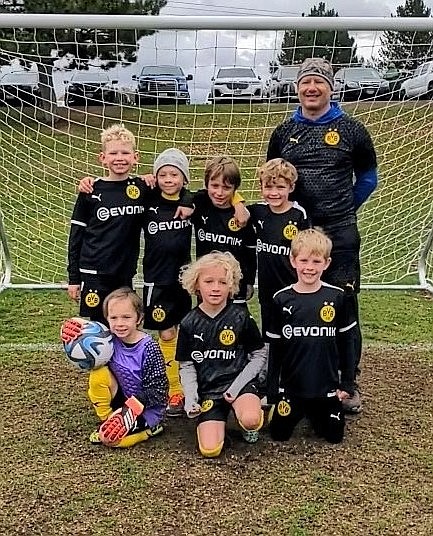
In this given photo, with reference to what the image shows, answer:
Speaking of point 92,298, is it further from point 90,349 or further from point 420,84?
point 420,84

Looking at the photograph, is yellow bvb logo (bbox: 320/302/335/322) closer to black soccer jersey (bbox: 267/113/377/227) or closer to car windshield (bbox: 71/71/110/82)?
black soccer jersey (bbox: 267/113/377/227)

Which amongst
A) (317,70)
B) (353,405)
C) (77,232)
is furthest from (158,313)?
(317,70)

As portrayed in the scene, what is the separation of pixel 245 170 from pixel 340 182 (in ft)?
7.86

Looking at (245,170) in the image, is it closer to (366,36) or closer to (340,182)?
(366,36)

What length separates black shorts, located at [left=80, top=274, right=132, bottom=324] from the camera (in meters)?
4.45

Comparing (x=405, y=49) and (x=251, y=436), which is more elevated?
(x=405, y=49)

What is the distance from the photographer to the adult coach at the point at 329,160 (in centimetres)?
416

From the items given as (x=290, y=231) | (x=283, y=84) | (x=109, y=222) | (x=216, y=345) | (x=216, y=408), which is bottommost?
(x=216, y=408)

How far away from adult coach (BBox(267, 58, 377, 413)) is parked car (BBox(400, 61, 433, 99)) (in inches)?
73.1

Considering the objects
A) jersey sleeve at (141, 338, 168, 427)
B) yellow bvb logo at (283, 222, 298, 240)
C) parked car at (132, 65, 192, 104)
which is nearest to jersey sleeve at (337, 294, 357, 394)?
yellow bvb logo at (283, 222, 298, 240)

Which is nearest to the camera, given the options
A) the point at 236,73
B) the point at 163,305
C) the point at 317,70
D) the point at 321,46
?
the point at 317,70

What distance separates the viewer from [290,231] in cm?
418

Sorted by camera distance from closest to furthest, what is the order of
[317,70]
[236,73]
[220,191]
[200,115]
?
1. [317,70]
2. [220,191]
3. [236,73]
4. [200,115]

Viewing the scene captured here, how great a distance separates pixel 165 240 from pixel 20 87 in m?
2.49
